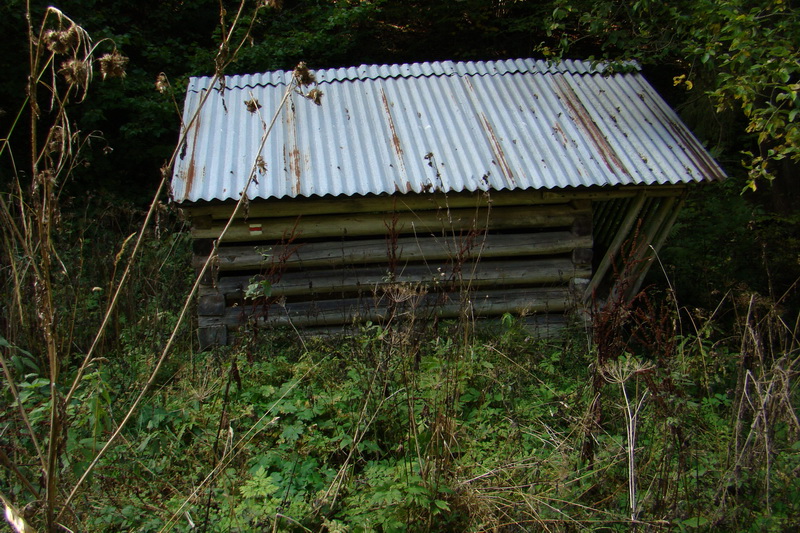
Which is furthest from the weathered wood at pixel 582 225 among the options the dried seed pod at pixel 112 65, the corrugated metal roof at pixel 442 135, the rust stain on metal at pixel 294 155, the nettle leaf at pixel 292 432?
the dried seed pod at pixel 112 65

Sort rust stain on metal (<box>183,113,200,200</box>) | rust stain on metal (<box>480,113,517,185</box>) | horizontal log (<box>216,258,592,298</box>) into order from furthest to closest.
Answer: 1. horizontal log (<box>216,258,592,298</box>)
2. rust stain on metal (<box>480,113,517,185</box>)
3. rust stain on metal (<box>183,113,200,200</box>)

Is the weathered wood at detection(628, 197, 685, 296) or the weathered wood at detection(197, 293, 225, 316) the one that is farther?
the weathered wood at detection(628, 197, 685, 296)

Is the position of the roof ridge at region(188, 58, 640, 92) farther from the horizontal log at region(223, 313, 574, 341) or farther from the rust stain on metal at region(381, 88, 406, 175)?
the horizontal log at region(223, 313, 574, 341)

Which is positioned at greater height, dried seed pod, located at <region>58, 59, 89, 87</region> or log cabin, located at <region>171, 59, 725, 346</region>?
dried seed pod, located at <region>58, 59, 89, 87</region>

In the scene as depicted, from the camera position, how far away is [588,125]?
6398 mm

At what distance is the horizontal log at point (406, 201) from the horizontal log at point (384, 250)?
34 cm

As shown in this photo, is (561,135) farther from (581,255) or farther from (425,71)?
(425,71)

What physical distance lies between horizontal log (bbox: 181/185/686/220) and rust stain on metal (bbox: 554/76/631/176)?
27 cm


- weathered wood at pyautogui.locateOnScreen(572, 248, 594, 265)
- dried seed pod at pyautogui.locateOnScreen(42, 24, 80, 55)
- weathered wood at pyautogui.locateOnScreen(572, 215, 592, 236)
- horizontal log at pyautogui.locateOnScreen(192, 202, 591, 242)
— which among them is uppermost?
dried seed pod at pyautogui.locateOnScreen(42, 24, 80, 55)

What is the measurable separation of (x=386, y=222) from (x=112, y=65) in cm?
385

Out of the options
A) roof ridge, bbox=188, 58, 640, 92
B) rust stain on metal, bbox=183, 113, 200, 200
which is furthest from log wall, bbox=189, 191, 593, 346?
roof ridge, bbox=188, 58, 640, 92

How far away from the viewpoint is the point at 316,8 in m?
11.6

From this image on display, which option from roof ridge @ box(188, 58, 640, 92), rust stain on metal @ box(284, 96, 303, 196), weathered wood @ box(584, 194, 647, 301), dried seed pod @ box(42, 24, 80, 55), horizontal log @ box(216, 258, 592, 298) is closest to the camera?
dried seed pod @ box(42, 24, 80, 55)

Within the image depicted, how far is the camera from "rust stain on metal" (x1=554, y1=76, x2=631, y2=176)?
19.3 feet
